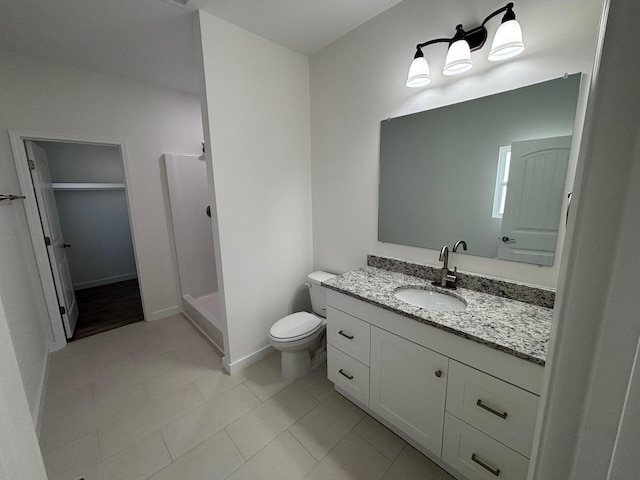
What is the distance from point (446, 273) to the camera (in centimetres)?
152

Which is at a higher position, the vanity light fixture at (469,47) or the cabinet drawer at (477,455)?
the vanity light fixture at (469,47)

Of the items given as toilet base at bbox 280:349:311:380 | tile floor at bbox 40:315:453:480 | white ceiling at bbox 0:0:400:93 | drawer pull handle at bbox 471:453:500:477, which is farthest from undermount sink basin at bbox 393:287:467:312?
white ceiling at bbox 0:0:400:93

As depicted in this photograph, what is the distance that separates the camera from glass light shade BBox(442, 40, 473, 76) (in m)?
1.27

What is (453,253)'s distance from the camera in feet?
5.13

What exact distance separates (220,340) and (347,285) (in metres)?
1.43

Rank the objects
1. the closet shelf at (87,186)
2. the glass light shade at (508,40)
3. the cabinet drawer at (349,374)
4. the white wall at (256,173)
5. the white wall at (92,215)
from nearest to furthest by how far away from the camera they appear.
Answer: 1. the glass light shade at (508,40)
2. the cabinet drawer at (349,374)
3. the white wall at (256,173)
4. the closet shelf at (87,186)
5. the white wall at (92,215)

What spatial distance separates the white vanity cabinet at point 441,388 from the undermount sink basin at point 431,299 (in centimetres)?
29

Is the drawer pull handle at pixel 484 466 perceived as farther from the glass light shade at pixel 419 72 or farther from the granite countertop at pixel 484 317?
the glass light shade at pixel 419 72

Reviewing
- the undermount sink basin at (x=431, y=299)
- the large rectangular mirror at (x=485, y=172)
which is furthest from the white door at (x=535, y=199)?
the undermount sink basin at (x=431, y=299)

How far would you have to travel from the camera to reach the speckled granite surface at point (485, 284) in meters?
1.24

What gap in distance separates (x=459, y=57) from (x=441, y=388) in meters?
1.65

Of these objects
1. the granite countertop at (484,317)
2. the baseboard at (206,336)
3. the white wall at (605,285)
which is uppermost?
the white wall at (605,285)

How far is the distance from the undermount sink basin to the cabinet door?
29 cm

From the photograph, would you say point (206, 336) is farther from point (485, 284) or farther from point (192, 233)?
point (485, 284)
